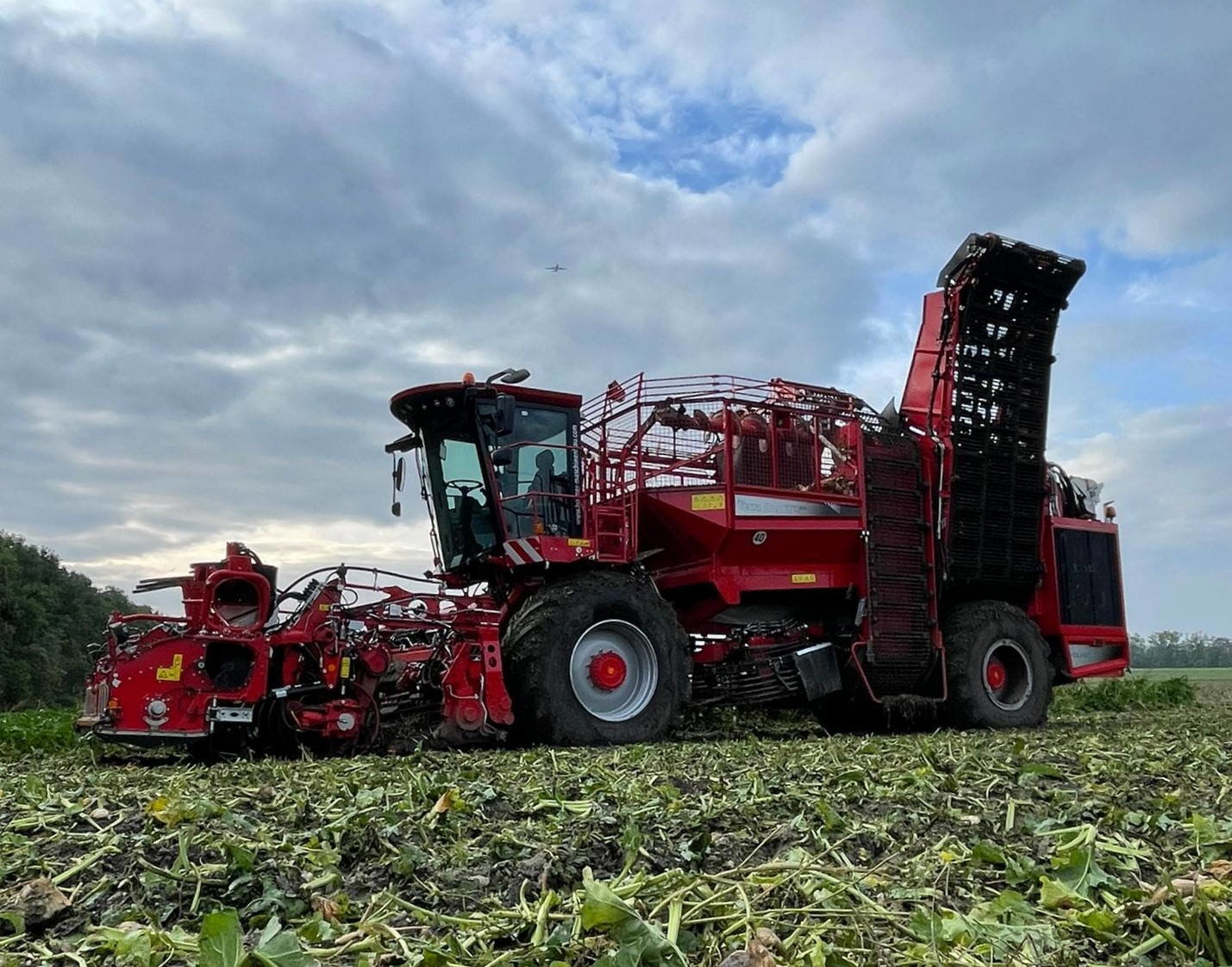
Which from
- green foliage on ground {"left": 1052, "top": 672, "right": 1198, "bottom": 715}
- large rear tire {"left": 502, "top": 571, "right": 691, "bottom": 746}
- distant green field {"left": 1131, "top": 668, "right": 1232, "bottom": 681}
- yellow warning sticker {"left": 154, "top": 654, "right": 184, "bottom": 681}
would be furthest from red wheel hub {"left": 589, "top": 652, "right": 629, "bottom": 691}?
distant green field {"left": 1131, "top": 668, "right": 1232, "bottom": 681}

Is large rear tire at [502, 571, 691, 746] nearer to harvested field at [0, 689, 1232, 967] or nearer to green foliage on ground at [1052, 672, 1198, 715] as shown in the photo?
harvested field at [0, 689, 1232, 967]

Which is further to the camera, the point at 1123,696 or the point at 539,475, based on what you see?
the point at 1123,696

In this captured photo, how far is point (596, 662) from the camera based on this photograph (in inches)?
348

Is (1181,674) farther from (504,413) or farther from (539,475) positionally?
(504,413)

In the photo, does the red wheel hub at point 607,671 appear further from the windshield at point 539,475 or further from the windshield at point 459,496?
the windshield at point 459,496

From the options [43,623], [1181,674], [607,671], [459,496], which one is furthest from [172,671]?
[43,623]

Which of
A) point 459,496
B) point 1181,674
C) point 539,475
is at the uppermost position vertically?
point 539,475

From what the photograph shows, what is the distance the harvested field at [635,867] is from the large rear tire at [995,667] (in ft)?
19.1

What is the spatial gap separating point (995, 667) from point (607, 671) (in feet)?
16.5

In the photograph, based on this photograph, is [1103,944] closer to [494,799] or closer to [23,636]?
[494,799]

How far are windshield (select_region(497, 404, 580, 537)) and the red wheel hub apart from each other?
1265 mm

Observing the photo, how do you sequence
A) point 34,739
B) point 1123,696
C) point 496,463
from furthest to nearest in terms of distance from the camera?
1. point 1123,696
2. point 34,739
3. point 496,463

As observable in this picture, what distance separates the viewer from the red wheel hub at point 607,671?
8836 millimetres

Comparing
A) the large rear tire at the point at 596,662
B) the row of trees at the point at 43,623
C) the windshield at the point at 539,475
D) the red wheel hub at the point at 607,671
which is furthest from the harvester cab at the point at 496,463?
the row of trees at the point at 43,623
